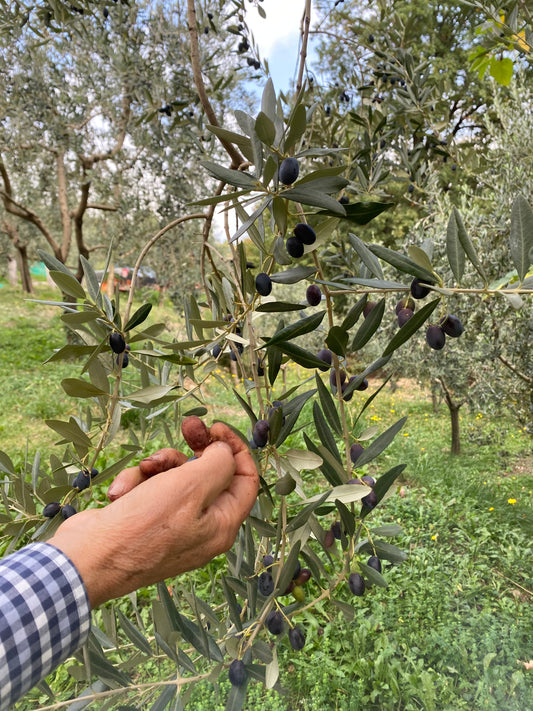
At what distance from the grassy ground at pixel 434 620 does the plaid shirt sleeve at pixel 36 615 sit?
525 millimetres

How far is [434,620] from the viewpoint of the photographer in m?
2.45

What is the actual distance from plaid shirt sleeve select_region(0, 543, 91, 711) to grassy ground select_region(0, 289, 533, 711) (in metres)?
0.52

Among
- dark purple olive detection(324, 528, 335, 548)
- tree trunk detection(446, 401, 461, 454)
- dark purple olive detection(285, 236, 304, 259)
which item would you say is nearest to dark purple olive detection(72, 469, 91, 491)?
dark purple olive detection(324, 528, 335, 548)

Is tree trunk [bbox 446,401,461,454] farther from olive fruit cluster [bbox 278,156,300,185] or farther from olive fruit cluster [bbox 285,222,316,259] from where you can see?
olive fruit cluster [bbox 278,156,300,185]

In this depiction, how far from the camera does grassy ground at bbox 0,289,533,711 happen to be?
2.00 metres

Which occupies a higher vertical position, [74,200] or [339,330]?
[74,200]

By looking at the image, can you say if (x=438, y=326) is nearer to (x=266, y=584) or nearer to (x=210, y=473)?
(x=210, y=473)

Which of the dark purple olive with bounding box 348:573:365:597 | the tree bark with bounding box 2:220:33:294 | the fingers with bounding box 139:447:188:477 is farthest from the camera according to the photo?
the tree bark with bounding box 2:220:33:294

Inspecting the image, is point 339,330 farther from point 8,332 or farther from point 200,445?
point 8,332

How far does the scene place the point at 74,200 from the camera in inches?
418

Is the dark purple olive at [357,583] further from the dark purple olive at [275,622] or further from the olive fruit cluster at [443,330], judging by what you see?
the olive fruit cluster at [443,330]

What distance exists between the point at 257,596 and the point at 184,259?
233 inches

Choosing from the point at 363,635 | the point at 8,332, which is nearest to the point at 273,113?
the point at 363,635

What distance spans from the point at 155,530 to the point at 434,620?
2.34 m
